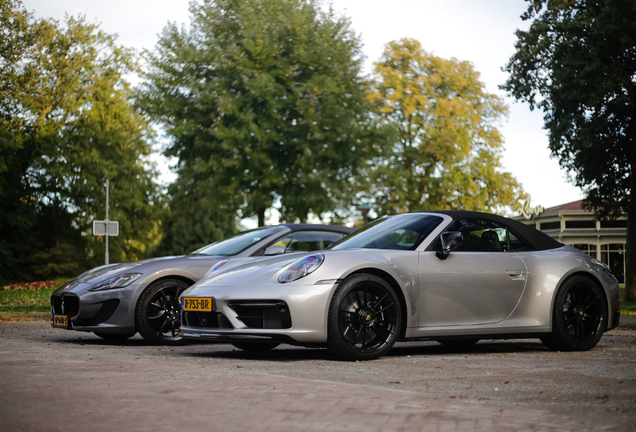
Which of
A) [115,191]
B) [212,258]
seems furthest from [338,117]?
[115,191]

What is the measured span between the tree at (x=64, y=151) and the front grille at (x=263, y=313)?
124 ft

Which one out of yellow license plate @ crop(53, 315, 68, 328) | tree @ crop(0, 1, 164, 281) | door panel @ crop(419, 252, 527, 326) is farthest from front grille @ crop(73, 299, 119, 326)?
tree @ crop(0, 1, 164, 281)

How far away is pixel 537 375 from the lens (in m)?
6.25

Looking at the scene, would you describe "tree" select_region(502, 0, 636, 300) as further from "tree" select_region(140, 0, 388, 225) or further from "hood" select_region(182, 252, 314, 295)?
"hood" select_region(182, 252, 314, 295)

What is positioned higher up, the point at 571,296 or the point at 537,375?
the point at 571,296

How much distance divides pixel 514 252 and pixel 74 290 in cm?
498

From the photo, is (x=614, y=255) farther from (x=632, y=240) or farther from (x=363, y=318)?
(x=363, y=318)

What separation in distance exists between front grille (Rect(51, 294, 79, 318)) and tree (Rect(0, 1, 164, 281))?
34.9m

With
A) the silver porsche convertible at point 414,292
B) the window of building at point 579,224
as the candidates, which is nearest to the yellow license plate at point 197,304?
the silver porsche convertible at point 414,292

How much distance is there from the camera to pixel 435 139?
38344mm

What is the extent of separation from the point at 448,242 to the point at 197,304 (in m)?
2.47

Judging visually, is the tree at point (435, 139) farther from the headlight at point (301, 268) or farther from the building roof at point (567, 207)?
the headlight at point (301, 268)

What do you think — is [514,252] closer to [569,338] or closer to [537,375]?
[569,338]

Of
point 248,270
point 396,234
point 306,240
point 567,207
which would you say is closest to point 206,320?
point 248,270
